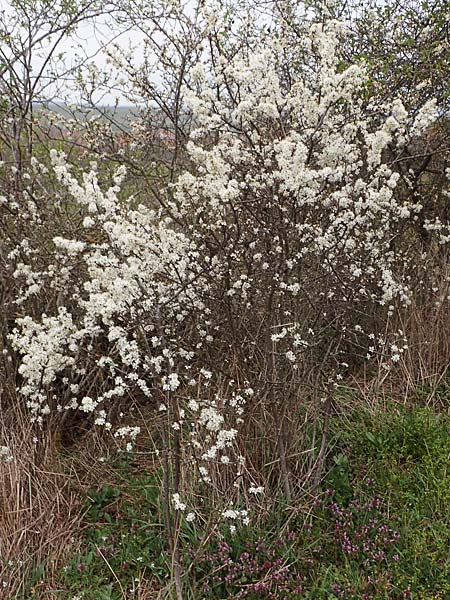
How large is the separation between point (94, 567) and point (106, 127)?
342cm

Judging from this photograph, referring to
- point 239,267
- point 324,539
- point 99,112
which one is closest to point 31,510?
point 324,539

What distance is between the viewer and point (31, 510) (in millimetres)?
3350

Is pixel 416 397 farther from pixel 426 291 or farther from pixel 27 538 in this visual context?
pixel 27 538

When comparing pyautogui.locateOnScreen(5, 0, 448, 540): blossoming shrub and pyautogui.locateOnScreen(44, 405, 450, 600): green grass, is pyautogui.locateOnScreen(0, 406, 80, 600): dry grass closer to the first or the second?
pyautogui.locateOnScreen(44, 405, 450, 600): green grass

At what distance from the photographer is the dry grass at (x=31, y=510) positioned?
305cm

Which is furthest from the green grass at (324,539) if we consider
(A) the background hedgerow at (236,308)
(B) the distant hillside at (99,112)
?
(B) the distant hillside at (99,112)

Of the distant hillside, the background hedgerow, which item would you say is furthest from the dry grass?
the distant hillside

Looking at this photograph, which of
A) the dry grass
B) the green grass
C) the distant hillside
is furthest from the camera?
the distant hillside

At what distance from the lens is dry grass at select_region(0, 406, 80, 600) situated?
3053mm

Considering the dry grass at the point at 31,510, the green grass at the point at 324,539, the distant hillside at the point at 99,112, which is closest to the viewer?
the green grass at the point at 324,539

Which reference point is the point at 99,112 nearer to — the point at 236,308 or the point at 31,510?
the point at 236,308

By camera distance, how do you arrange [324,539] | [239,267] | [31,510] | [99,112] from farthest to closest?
[99,112], [239,267], [31,510], [324,539]

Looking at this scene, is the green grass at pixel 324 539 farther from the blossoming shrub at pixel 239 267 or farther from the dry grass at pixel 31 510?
the blossoming shrub at pixel 239 267

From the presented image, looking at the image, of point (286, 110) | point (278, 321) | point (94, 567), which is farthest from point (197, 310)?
point (94, 567)
